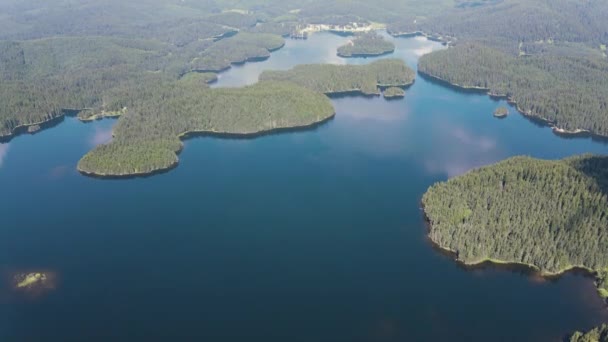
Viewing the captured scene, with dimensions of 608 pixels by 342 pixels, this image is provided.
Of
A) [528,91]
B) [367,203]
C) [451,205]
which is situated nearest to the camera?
[451,205]

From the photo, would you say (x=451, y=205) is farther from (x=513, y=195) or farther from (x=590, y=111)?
(x=590, y=111)

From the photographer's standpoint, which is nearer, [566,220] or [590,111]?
[566,220]

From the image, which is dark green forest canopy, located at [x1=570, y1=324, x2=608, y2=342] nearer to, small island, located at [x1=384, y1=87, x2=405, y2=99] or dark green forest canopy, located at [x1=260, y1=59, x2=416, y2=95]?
small island, located at [x1=384, y1=87, x2=405, y2=99]

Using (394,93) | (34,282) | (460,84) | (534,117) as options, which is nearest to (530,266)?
(34,282)

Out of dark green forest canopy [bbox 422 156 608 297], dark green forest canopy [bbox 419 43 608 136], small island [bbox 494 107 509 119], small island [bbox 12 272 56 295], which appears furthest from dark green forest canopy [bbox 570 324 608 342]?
small island [bbox 494 107 509 119]

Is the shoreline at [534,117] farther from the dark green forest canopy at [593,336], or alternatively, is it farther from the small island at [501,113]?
the dark green forest canopy at [593,336]

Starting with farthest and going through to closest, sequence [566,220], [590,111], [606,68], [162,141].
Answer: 1. [606,68]
2. [590,111]
3. [162,141]
4. [566,220]

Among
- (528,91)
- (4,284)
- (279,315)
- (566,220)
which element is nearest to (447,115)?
(528,91)

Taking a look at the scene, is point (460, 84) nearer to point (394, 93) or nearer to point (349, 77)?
point (394, 93)
